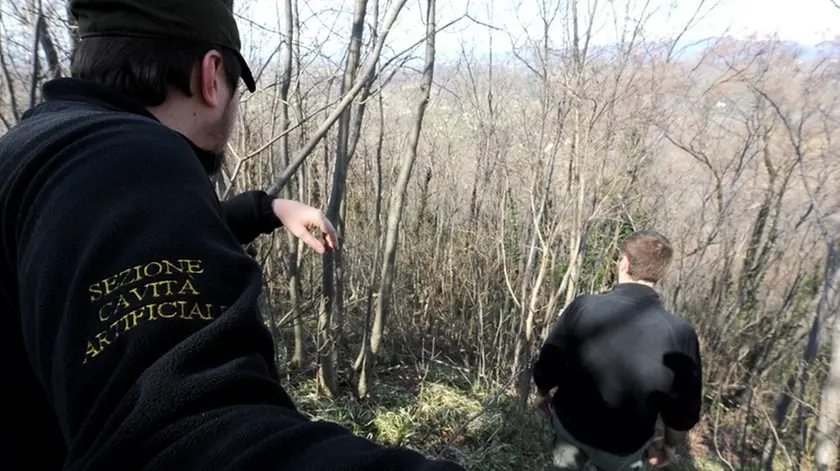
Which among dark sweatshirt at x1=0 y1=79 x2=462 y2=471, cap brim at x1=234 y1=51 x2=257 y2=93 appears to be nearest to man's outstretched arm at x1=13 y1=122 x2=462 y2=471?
dark sweatshirt at x1=0 y1=79 x2=462 y2=471

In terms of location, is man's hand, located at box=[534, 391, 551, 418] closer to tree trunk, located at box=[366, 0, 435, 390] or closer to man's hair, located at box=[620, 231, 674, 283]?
man's hair, located at box=[620, 231, 674, 283]

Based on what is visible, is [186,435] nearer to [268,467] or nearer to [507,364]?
[268,467]

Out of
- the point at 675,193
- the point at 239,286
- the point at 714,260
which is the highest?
the point at 239,286

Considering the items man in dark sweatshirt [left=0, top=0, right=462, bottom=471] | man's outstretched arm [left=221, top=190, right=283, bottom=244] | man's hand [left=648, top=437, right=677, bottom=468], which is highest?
man in dark sweatshirt [left=0, top=0, right=462, bottom=471]

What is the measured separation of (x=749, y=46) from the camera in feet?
21.1

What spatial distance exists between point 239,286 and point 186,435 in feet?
0.59

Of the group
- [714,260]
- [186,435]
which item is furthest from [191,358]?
[714,260]

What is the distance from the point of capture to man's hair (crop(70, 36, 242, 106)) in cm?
88

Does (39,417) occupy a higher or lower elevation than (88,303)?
lower

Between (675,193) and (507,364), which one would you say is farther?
(675,193)

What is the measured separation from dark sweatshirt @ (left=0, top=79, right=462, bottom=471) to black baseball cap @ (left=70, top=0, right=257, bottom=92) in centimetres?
28

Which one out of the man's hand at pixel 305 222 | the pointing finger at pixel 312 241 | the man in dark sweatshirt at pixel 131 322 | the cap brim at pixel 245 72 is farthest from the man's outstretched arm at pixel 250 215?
the man in dark sweatshirt at pixel 131 322

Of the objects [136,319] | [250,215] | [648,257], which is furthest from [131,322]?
[648,257]

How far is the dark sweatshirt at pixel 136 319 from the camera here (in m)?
0.53
